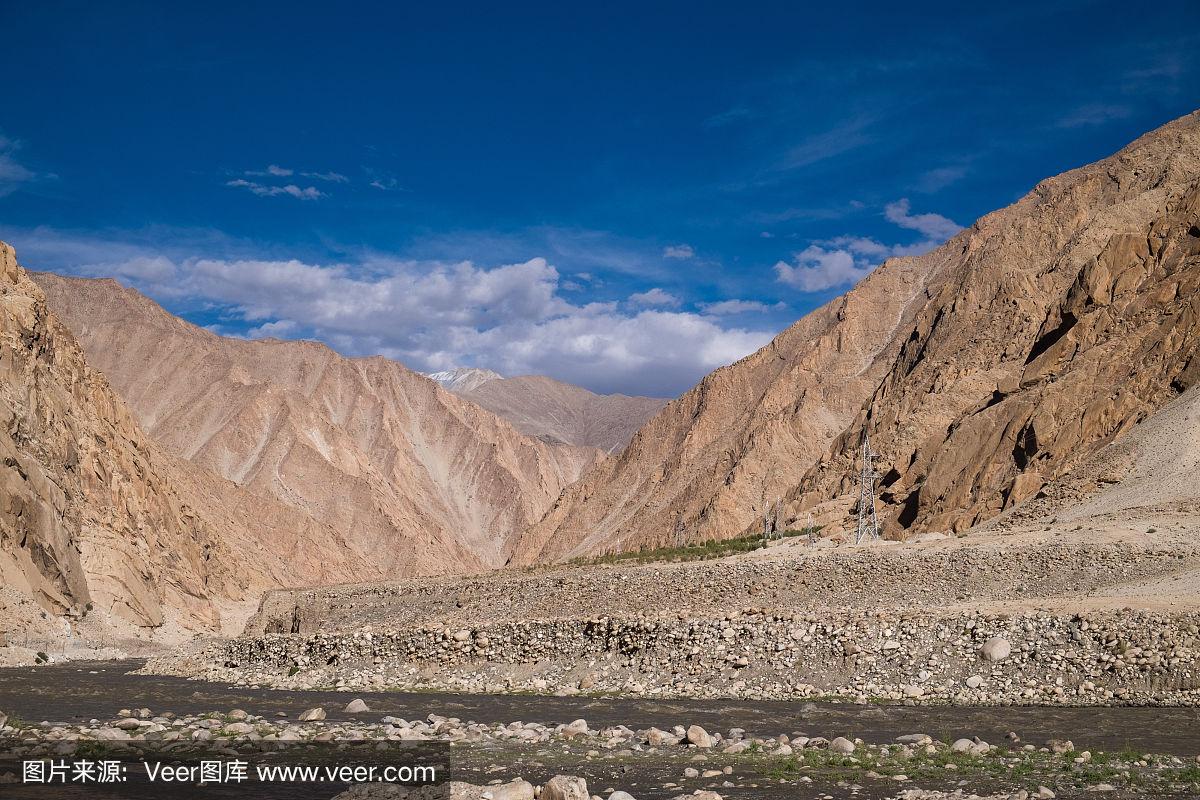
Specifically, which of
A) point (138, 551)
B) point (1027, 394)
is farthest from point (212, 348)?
point (1027, 394)

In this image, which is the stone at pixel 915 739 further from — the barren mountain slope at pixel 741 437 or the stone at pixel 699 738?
the barren mountain slope at pixel 741 437

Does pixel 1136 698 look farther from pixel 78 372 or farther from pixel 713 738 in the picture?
pixel 78 372

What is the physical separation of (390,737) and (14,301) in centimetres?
5505

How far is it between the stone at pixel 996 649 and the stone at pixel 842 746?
8.43 metres

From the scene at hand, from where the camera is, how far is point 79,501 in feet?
190

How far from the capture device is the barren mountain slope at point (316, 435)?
143 m

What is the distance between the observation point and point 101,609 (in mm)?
49719

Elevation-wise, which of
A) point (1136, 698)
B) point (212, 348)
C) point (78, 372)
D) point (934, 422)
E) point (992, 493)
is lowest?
point (1136, 698)

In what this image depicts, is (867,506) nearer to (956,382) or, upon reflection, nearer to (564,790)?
(956,382)

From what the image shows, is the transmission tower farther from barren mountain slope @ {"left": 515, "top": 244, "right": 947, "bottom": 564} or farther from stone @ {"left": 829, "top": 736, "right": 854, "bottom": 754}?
barren mountain slope @ {"left": 515, "top": 244, "right": 947, "bottom": 564}

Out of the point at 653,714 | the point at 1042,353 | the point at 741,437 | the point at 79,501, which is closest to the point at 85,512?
the point at 79,501

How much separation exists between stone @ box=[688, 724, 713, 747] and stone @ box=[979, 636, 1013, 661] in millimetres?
9328

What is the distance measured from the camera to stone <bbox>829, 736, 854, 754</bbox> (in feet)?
51.2

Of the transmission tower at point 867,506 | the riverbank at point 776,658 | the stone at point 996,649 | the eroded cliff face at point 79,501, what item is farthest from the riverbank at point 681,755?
the eroded cliff face at point 79,501
